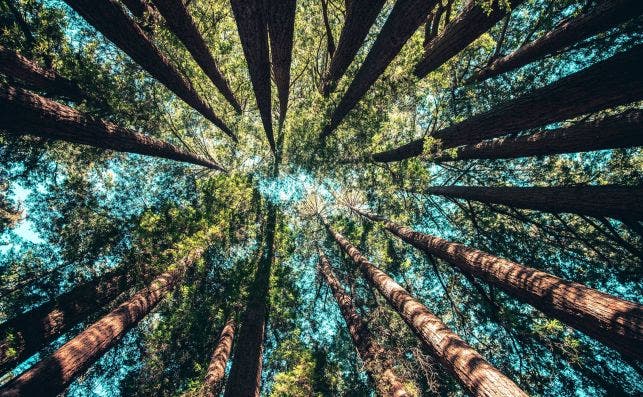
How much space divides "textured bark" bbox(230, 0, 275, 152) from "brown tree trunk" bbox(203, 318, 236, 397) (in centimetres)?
687

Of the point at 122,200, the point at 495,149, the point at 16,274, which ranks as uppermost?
the point at 495,149

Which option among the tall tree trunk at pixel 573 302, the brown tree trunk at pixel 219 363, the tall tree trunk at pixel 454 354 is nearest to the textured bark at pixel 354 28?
the tall tree trunk at pixel 573 302

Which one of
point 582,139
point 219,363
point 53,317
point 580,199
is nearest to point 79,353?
point 53,317

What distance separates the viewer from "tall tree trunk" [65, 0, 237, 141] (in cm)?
459

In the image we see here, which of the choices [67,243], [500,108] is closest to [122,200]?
[67,243]

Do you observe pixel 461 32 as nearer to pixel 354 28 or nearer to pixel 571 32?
pixel 354 28

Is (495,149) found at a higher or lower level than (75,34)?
lower

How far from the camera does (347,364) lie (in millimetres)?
9055

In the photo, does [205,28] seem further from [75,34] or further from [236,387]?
[236,387]

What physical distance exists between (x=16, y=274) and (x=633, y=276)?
620 inches

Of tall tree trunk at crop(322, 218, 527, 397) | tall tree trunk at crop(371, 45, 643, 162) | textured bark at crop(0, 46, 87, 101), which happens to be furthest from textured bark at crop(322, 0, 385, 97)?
textured bark at crop(0, 46, 87, 101)

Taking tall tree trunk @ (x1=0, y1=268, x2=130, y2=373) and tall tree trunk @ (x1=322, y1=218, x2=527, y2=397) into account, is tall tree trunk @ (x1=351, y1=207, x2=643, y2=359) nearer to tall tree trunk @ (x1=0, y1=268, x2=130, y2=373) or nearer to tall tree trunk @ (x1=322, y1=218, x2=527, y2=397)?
tall tree trunk @ (x1=322, y1=218, x2=527, y2=397)

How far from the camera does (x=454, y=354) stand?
176 inches

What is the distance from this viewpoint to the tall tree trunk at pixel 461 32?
16.3ft
